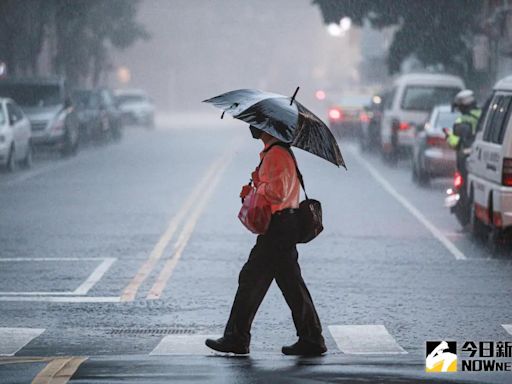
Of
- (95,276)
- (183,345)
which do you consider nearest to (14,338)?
(183,345)

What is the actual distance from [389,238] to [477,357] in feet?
28.1

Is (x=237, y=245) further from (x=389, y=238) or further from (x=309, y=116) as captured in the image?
(x=309, y=116)

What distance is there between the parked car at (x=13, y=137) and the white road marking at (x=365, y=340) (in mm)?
20326

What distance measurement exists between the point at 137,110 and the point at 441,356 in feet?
192

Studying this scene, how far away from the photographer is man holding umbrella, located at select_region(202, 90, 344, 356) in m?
9.26

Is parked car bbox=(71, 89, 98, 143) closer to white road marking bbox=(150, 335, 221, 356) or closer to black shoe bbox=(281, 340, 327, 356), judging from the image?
white road marking bbox=(150, 335, 221, 356)

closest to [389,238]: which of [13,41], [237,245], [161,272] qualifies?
[237,245]

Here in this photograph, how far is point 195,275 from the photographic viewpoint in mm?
14281

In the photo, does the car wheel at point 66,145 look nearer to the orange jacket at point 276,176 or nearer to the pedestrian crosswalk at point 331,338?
the pedestrian crosswalk at point 331,338

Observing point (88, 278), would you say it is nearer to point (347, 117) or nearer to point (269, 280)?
point (269, 280)

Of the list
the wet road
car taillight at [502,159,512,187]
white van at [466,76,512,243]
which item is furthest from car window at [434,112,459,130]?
car taillight at [502,159,512,187]

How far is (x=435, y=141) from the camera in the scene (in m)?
26.4

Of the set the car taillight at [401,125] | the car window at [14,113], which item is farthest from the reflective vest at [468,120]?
the car window at [14,113]

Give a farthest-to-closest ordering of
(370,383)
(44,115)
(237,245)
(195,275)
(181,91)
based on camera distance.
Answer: (181,91) < (44,115) < (237,245) < (195,275) < (370,383)
